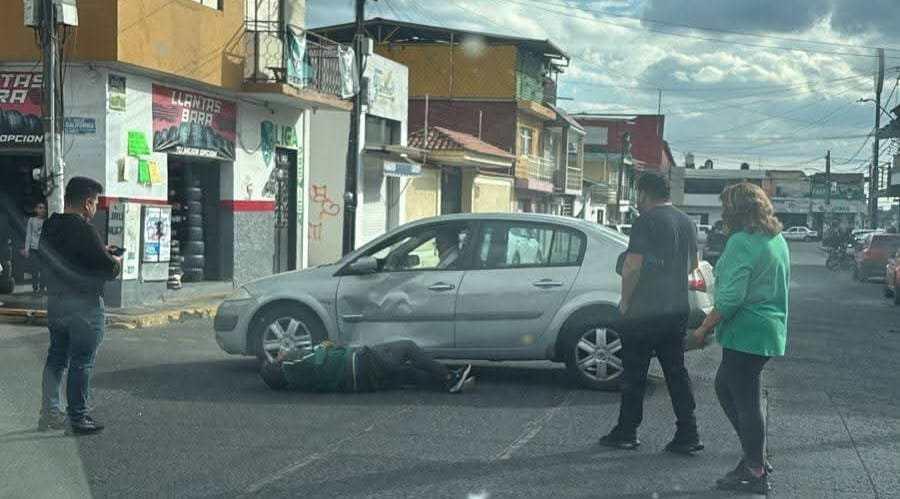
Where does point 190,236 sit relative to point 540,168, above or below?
below

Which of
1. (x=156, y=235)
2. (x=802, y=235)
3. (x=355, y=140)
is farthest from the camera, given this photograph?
(x=802, y=235)

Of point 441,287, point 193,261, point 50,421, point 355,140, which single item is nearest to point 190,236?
point 193,261

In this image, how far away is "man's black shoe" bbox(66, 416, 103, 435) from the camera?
7.17m

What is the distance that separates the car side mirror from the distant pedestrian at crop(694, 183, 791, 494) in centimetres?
398

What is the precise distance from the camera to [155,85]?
55.9 feet

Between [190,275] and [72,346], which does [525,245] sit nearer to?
[72,346]

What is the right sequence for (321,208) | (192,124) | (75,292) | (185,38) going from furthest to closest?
(321,208) → (192,124) → (185,38) → (75,292)

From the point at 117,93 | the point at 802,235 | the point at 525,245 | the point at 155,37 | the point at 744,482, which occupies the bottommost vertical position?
the point at 802,235

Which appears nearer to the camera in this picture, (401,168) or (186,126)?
(186,126)

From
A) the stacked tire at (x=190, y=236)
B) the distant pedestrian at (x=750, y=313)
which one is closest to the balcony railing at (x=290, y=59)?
the stacked tire at (x=190, y=236)

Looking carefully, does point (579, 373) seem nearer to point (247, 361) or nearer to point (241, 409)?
point (241, 409)

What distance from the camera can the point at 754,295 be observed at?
235 inches

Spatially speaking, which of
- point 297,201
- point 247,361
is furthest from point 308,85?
point 247,361

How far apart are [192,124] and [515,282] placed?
10546 millimetres
